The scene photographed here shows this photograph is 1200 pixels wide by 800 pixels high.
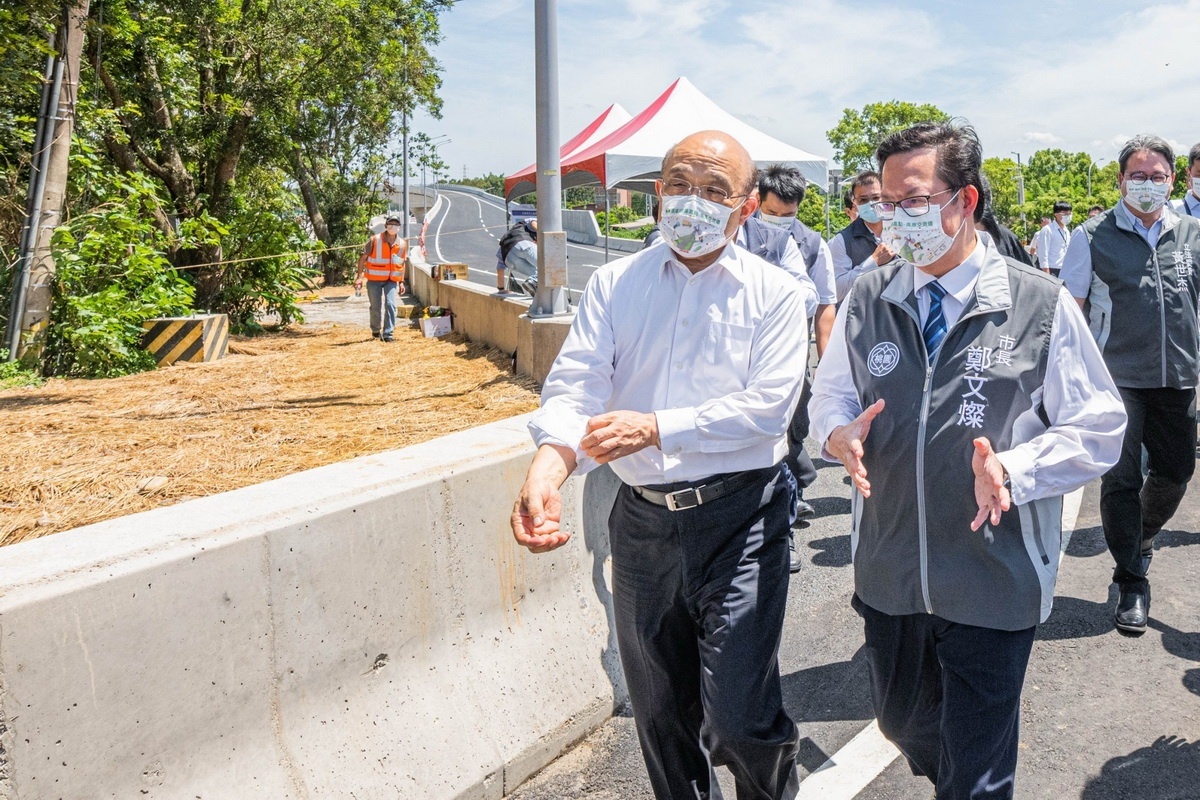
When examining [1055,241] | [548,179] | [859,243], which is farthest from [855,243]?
[1055,241]

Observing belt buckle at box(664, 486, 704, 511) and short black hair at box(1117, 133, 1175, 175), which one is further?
short black hair at box(1117, 133, 1175, 175)

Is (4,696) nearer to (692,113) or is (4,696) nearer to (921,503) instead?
(921,503)

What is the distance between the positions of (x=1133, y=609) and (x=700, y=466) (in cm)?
294

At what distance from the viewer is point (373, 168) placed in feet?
129

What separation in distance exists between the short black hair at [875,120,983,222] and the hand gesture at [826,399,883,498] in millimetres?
620

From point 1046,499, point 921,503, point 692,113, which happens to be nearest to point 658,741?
point 921,503

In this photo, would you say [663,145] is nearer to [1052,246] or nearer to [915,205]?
[1052,246]

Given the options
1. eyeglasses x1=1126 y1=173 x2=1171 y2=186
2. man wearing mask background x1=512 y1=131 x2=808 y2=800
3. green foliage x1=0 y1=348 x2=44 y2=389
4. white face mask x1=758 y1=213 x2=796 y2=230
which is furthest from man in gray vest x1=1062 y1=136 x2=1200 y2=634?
green foliage x1=0 y1=348 x2=44 y2=389

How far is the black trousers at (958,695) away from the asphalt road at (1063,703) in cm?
74

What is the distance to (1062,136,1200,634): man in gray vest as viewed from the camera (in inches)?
184

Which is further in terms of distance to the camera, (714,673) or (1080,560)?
(1080,560)

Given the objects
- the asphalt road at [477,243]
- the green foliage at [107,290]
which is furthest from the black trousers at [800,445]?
the green foliage at [107,290]

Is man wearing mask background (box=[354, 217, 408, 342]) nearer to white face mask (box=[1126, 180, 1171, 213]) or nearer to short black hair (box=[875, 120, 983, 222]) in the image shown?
white face mask (box=[1126, 180, 1171, 213])

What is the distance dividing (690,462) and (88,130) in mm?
13813
